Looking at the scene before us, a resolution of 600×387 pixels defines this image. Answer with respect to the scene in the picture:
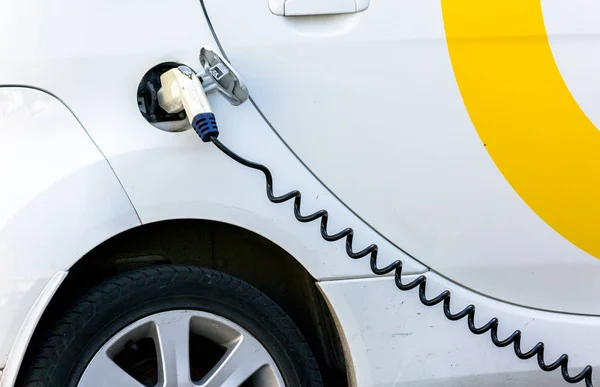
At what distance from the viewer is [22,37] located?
65.4 inches

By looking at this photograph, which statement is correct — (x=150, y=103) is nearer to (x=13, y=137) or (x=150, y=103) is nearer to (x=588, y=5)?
(x=13, y=137)

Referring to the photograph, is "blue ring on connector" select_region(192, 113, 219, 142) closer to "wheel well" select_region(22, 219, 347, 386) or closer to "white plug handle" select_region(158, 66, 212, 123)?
"white plug handle" select_region(158, 66, 212, 123)

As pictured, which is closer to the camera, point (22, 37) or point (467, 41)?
point (22, 37)

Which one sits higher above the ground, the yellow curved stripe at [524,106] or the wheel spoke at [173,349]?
the yellow curved stripe at [524,106]

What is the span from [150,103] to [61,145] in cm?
23

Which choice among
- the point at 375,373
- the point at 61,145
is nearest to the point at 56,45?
the point at 61,145

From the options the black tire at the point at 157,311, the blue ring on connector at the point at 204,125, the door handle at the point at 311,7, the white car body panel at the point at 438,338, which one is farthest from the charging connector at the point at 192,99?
the white car body panel at the point at 438,338

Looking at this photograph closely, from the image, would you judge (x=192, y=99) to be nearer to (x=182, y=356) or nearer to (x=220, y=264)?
(x=220, y=264)

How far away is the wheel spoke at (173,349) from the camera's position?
182 cm

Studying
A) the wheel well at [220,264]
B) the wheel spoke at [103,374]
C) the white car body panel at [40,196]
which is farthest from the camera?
the wheel well at [220,264]

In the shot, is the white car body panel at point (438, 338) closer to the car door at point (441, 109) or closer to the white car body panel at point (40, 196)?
the car door at point (441, 109)

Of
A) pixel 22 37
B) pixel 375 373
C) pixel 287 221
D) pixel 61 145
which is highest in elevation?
pixel 22 37

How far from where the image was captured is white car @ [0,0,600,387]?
1696 millimetres

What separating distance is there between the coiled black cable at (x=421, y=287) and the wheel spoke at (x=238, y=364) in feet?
1.10
